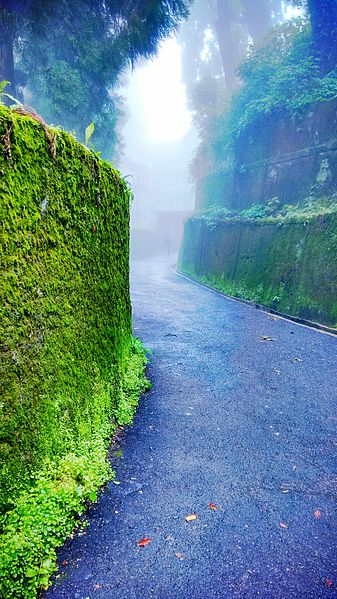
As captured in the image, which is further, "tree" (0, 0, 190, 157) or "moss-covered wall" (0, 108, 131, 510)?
"tree" (0, 0, 190, 157)

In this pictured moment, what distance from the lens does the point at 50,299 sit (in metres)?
2.67

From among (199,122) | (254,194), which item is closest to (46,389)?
(254,194)

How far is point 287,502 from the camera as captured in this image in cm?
278

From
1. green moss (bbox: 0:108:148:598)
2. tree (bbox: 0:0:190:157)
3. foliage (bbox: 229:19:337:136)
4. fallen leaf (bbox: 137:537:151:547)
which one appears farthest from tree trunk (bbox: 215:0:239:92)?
fallen leaf (bbox: 137:537:151:547)

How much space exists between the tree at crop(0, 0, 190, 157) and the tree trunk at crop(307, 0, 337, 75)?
908 cm

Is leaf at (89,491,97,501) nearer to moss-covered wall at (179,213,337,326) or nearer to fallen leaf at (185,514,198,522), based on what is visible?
fallen leaf at (185,514,198,522)

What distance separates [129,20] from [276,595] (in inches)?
533

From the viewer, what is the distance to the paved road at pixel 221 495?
83.0 inches

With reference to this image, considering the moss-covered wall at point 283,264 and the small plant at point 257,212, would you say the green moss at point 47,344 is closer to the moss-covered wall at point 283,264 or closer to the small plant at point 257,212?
the moss-covered wall at point 283,264

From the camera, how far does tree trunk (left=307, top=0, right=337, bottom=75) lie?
52.1ft

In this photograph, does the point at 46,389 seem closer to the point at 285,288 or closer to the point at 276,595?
the point at 276,595

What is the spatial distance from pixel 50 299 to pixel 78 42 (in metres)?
12.1

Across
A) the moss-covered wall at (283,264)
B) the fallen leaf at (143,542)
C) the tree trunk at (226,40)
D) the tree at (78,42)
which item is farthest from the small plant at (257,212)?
the tree trunk at (226,40)

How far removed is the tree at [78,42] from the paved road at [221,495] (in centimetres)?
1039
